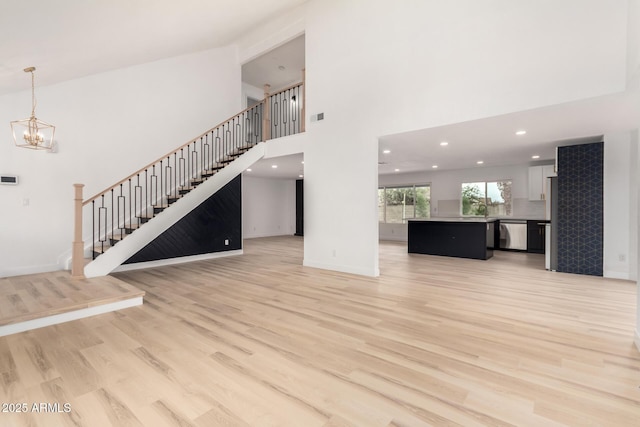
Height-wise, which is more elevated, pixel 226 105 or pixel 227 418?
pixel 226 105

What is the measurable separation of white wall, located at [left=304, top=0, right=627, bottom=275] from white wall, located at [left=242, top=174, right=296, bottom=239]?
5754 mm

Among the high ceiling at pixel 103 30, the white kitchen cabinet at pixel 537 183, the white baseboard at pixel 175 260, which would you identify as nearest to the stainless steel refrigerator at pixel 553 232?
the white kitchen cabinet at pixel 537 183

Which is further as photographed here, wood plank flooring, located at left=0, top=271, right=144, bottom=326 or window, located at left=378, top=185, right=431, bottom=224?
window, located at left=378, top=185, right=431, bottom=224

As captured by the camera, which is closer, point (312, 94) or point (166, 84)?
point (312, 94)

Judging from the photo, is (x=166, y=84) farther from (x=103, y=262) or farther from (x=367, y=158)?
(x=367, y=158)

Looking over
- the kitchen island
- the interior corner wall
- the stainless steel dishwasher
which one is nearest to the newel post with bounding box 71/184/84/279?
the kitchen island

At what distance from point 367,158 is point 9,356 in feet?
16.2

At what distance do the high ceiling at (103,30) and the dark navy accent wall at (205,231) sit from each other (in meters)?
3.24

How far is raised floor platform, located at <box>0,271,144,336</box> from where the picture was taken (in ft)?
10.0

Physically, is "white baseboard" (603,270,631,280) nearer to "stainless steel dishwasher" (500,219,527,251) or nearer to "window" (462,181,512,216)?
"stainless steel dishwasher" (500,219,527,251)

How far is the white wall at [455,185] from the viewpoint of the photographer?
8367 mm

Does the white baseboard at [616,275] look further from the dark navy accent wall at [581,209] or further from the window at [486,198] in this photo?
the window at [486,198]

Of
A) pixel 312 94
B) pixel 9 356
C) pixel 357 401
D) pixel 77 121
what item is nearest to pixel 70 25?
pixel 77 121

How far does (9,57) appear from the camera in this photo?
3.40 m
